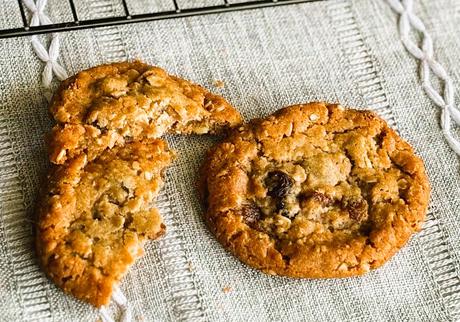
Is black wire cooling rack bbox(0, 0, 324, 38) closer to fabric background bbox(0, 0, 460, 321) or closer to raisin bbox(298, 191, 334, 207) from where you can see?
fabric background bbox(0, 0, 460, 321)

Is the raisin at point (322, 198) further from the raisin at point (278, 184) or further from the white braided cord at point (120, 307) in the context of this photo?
the white braided cord at point (120, 307)

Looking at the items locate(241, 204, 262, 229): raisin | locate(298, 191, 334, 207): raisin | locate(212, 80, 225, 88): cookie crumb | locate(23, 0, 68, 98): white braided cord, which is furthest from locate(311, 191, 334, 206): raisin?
locate(23, 0, 68, 98): white braided cord

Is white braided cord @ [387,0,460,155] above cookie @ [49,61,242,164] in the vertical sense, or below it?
below

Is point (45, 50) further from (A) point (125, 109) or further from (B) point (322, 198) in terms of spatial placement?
(B) point (322, 198)

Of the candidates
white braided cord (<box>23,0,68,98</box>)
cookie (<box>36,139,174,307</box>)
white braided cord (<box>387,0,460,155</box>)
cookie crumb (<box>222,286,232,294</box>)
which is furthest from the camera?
white braided cord (<box>387,0,460,155</box>)

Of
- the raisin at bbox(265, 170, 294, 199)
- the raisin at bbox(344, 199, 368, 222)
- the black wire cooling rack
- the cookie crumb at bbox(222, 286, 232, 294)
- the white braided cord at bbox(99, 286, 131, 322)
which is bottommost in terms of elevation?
the cookie crumb at bbox(222, 286, 232, 294)

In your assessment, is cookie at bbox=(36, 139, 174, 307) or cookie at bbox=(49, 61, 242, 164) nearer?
cookie at bbox=(36, 139, 174, 307)
